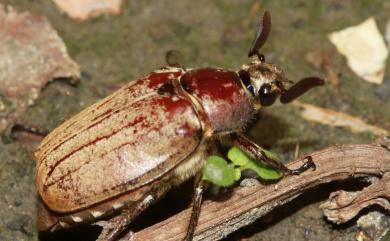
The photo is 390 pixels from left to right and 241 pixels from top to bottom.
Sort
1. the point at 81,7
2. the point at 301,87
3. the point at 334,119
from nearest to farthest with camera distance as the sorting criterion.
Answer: the point at 301,87
the point at 334,119
the point at 81,7

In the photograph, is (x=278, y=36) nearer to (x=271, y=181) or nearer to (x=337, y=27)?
(x=337, y=27)

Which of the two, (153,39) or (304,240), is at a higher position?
(153,39)

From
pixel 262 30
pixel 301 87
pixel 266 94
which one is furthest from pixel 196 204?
pixel 262 30

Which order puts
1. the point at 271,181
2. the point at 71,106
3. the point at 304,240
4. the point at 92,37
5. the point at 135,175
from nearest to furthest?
the point at 135,175 → the point at 271,181 → the point at 304,240 → the point at 71,106 → the point at 92,37

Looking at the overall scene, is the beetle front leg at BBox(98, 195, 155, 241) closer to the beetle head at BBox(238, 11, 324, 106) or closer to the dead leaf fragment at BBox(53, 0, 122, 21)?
the beetle head at BBox(238, 11, 324, 106)

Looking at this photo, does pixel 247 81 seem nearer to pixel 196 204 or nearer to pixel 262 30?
pixel 262 30

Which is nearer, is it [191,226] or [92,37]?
[191,226]

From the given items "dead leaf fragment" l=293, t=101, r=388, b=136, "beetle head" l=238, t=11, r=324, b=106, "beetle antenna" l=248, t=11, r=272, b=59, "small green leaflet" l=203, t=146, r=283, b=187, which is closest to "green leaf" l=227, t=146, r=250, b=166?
"small green leaflet" l=203, t=146, r=283, b=187

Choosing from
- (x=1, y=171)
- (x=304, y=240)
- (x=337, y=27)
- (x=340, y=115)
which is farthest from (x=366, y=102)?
(x=1, y=171)

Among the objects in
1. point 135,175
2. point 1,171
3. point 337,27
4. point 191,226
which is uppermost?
point 337,27
